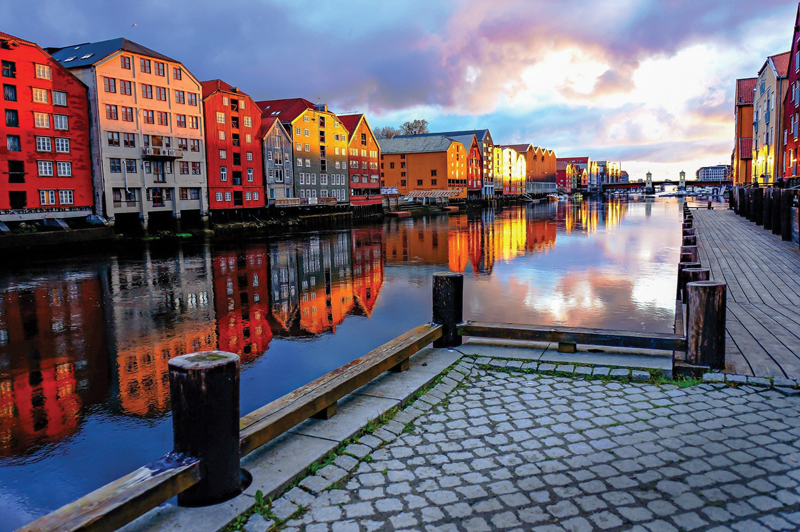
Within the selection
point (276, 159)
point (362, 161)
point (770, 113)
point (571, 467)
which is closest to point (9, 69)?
point (276, 159)

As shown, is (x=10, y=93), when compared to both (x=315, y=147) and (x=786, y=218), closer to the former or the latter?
(x=315, y=147)

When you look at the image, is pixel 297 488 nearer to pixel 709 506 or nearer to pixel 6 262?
pixel 709 506

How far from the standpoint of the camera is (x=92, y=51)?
5106 centimetres

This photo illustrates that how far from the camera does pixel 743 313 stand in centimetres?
1009

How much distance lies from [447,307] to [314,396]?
11.4 feet

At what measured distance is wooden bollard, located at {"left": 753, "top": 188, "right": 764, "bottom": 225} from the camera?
1194 inches

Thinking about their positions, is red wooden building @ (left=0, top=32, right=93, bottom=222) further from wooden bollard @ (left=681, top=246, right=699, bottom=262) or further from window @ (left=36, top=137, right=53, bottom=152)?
wooden bollard @ (left=681, top=246, right=699, bottom=262)

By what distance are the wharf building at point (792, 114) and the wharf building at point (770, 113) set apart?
2.15 metres

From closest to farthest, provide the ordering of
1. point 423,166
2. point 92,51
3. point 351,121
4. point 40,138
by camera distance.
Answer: point 40,138 → point 92,51 → point 351,121 → point 423,166

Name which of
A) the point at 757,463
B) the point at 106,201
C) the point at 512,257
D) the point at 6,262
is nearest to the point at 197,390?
the point at 757,463

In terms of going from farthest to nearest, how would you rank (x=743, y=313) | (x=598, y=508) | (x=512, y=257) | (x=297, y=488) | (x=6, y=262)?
(x=6, y=262), (x=512, y=257), (x=743, y=313), (x=297, y=488), (x=598, y=508)

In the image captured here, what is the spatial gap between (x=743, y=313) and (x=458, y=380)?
629 cm

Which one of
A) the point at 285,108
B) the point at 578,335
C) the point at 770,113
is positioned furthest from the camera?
the point at 285,108

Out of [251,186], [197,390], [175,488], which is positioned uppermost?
[251,186]
